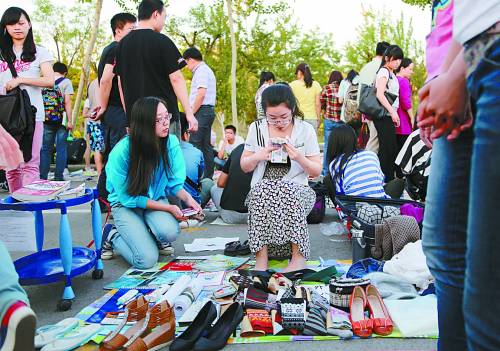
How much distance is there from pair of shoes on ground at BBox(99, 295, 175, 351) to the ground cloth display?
→ 0.13 m

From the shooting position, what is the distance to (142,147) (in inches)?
155

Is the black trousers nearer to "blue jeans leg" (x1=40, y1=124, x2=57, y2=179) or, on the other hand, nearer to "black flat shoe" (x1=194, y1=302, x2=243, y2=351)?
"black flat shoe" (x1=194, y1=302, x2=243, y2=351)

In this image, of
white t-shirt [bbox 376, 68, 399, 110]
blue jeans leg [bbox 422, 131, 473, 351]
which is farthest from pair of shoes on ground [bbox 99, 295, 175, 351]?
white t-shirt [bbox 376, 68, 399, 110]

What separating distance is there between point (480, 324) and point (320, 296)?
1.94 meters

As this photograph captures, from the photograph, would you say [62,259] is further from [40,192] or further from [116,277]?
[116,277]

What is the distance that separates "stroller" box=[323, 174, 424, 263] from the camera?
3719 millimetres

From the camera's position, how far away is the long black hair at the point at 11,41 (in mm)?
4391

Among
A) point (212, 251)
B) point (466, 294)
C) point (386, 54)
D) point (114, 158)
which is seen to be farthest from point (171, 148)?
point (386, 54)

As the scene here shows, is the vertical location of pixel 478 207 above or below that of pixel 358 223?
above

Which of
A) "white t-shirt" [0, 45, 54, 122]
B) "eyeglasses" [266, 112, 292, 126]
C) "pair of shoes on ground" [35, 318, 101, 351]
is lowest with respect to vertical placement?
"pair of shoes on ground" [35, 318, 101, 351]

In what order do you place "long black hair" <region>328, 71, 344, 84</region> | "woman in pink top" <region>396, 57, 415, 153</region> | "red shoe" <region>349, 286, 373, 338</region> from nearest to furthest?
1. "red shoe" <region>349, 286, 373, 338</region>
2. "woman in pink top" <region>396, 57, 415, 153</region>
3. "long black hair" <region>328, 71, 344, 84</region>

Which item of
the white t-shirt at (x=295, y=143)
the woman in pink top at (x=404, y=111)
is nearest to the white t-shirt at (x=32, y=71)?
the white t-shirt at (x=295, y=143)

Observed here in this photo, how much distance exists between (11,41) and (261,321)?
3.45 metres

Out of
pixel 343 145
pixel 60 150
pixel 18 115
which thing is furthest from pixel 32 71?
pixel 60 150
